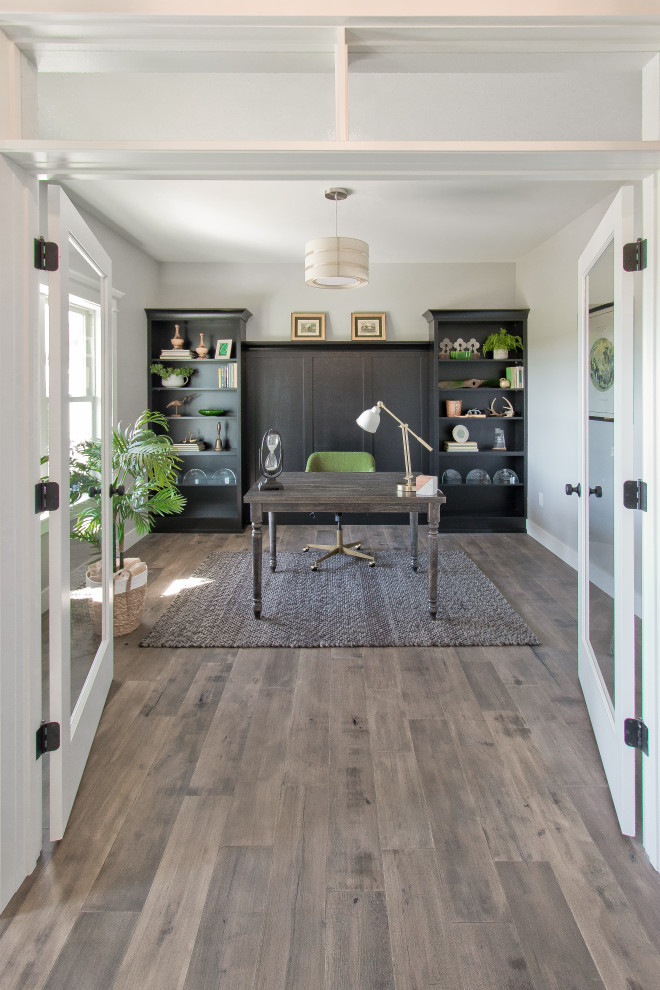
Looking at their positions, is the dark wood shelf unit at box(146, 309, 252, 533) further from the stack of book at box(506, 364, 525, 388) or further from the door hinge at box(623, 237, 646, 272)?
the door hinge at box(623, 237, 646, 272)

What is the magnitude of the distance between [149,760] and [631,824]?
1540 millimetres

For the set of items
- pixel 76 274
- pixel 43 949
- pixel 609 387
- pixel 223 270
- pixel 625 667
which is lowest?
pixel 43 949

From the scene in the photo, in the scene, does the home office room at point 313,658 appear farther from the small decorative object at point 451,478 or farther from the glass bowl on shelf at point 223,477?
the small decorative object at point 451,478

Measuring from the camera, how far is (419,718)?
2613 mm

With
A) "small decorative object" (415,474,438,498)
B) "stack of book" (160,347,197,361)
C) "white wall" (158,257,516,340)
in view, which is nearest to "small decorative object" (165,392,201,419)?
"stack of book" (160,347,197,361)

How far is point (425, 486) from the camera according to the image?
3.84 meters

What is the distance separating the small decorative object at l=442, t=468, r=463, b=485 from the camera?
6.48 m

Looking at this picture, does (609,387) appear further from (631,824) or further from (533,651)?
(533,651)

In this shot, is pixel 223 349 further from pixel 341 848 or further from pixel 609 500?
pixel 341 848

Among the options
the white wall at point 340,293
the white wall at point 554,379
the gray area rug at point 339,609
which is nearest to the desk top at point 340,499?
the gray area rug at point 339,609

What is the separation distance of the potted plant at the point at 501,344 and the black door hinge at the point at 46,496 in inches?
203

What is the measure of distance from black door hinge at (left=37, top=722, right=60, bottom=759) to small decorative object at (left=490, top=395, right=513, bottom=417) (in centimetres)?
535

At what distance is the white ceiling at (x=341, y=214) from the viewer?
4.25m

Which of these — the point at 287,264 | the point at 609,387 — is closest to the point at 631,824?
the point at 609,387
